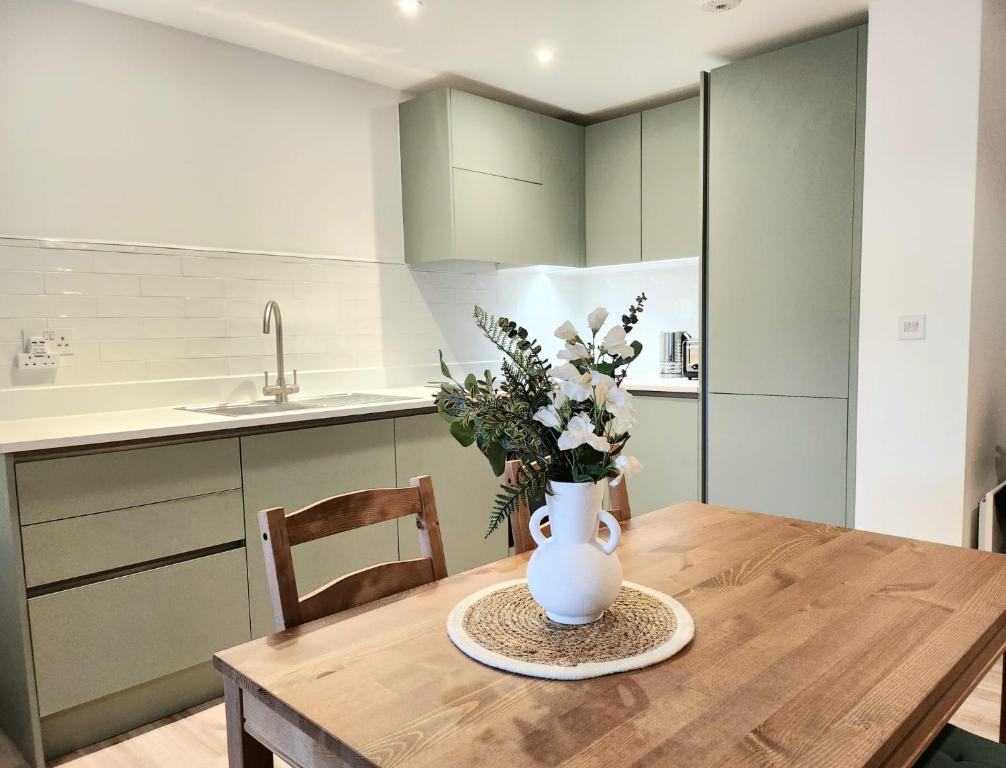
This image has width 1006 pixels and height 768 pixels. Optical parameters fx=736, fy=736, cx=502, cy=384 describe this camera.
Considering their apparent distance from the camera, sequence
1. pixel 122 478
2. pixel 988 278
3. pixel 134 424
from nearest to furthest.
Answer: pixel 122 478 → pixel 134 424 → pixel 988 278

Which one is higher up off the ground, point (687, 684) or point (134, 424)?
point (134, 424)

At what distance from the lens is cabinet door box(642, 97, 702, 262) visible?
3.63 m

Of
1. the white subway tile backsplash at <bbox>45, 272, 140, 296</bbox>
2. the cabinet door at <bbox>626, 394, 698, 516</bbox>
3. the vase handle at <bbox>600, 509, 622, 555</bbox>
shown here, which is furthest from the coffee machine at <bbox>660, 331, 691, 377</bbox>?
the vase handle at <bbox>600, 509, 622, 555</bbox>

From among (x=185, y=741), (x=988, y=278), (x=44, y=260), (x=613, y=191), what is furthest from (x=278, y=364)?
(x=988, y=278)

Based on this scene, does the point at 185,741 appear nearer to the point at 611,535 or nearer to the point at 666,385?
the point at 611,535

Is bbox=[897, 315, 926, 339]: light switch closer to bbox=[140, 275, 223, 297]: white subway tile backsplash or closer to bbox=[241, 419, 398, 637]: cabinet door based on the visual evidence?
bbox=[241, 419, 398, 637]: cabinet door

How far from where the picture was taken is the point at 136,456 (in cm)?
214

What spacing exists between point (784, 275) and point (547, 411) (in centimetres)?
241

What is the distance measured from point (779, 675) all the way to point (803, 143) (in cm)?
263

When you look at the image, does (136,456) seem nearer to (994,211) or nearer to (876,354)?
(876,354)

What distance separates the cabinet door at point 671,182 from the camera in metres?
3.63

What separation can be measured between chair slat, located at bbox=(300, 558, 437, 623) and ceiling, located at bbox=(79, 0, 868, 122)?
2118mm

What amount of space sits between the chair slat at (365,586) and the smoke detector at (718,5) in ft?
7.63

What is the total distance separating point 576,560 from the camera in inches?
41.6
